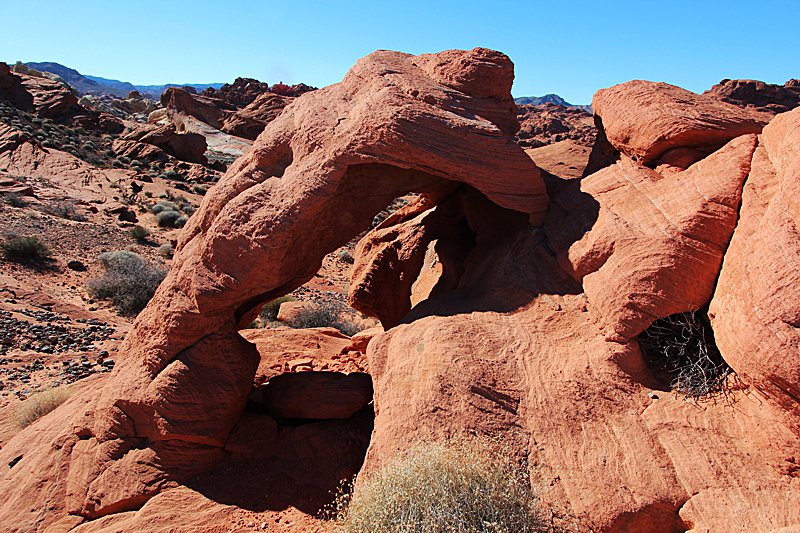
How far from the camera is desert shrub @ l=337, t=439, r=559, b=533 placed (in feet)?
10.4

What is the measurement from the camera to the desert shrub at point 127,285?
10.9m

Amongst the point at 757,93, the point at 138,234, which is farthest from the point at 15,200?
the point at 757,93

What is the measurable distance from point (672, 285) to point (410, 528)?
8.70 ft

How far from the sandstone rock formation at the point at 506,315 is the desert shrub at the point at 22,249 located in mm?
8119

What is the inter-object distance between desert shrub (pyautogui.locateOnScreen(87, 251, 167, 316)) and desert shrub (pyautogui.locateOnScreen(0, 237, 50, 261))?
65.3 inches

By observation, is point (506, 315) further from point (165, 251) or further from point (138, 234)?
point (138, 234)

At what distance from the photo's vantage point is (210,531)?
4395 mm

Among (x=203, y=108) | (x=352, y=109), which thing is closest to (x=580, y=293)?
(x=352, y=109)

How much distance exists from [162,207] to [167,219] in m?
1.67

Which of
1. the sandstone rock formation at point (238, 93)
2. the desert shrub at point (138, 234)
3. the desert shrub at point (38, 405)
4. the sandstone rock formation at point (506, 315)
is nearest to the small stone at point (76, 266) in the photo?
the desert shrub at point (138, 234)

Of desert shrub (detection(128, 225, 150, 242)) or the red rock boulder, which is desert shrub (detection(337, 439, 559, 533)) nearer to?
the red rock boulder

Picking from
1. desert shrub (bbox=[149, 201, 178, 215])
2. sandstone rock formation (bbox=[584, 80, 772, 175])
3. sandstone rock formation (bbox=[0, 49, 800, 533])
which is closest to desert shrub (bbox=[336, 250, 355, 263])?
desert shrub (bbox=[149, 201, 178, 215])

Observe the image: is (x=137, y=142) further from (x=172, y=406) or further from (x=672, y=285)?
(x=672, y=285)

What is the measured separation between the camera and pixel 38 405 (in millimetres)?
6406
